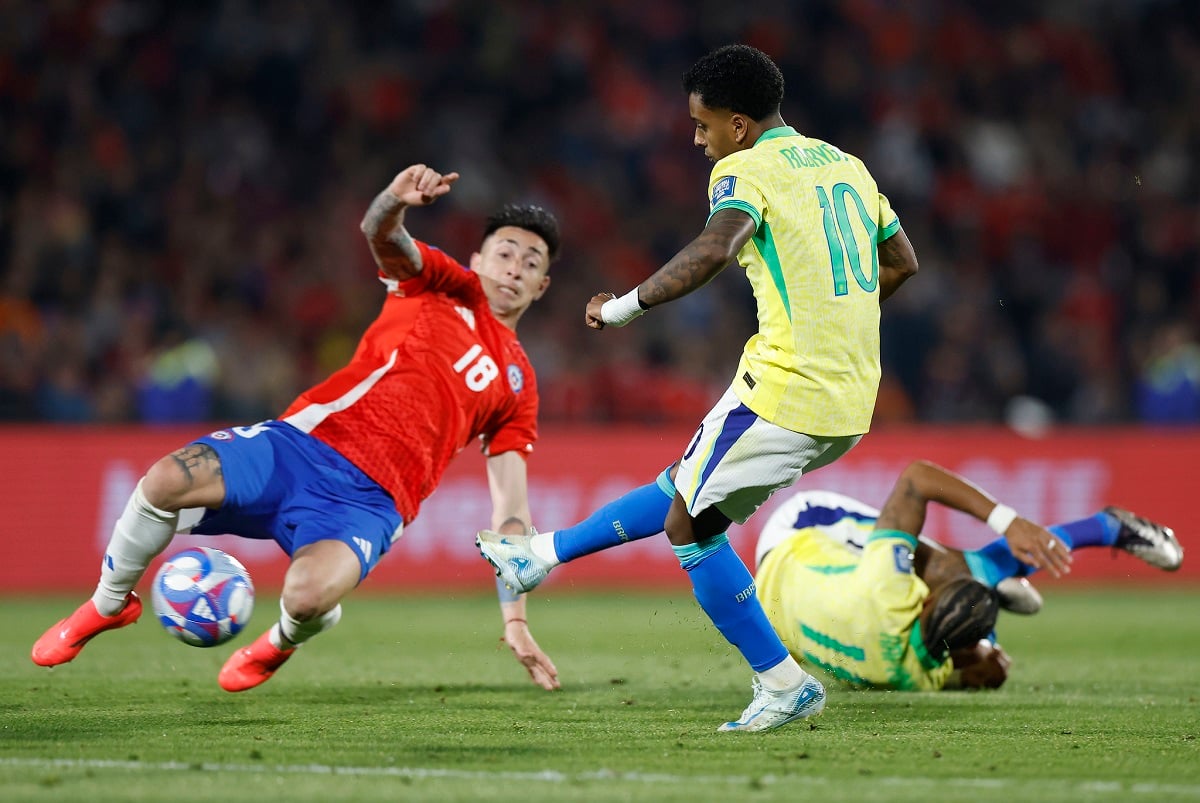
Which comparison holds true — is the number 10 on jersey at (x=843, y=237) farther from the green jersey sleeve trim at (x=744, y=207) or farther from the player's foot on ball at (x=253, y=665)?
the player's foot on ball at (x=253, y=665)

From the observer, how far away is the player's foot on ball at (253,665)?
19.6 ft

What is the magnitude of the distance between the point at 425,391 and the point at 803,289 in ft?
5.87

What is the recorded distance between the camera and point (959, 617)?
6504 mm

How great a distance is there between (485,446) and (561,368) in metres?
7.79

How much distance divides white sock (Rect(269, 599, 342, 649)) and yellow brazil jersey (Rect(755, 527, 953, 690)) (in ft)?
6.94

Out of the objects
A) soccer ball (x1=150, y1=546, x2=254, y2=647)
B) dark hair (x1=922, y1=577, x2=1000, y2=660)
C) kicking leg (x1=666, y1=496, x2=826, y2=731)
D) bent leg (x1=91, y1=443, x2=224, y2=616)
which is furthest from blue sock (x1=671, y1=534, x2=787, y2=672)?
bent leg (x1=91, y1=443, x2=224, y2=616)

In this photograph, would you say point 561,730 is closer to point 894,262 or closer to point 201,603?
point 201,603

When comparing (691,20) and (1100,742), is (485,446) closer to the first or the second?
(1100,742)

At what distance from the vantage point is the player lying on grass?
6.56 metres

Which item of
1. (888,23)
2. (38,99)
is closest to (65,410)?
(38,99)

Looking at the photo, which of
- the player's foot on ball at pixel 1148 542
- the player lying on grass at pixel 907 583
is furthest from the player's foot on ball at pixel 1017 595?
the player's foot on ball at pixel 1148 542

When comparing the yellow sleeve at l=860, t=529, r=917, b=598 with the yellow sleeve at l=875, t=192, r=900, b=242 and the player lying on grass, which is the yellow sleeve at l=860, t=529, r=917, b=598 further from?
the yellow sleeve at l=875, t=192, r=900, b=242

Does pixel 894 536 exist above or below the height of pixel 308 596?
below

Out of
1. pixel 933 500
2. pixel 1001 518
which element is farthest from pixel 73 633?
pixel 1001 518
